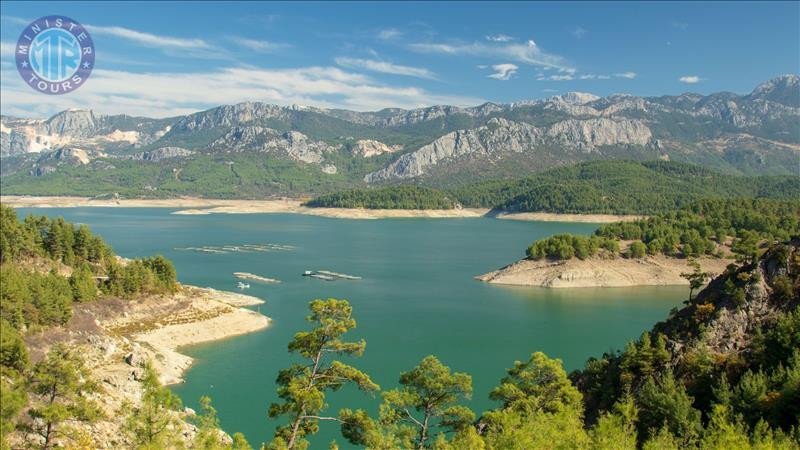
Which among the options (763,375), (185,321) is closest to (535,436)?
(763,375)

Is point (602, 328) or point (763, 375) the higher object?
point (763, 375)

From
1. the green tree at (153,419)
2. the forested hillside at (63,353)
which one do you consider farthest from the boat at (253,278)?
the green tree at (153,419)

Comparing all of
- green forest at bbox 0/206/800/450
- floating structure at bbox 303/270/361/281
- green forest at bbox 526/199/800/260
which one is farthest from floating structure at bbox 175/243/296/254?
green forest at bbox 0/206/800/450

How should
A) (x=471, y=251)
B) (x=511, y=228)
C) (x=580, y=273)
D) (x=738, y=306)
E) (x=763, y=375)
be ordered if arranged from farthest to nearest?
(x=511, y=228) < (x=471, y=251) < (x=580, y=273) < (x=738, y=306) < (x=763, y=375)

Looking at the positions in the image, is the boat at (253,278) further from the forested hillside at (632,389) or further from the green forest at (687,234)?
the forested hillside at (632,389)

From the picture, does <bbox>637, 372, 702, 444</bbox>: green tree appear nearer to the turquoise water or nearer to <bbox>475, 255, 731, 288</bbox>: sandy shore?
→ the turquoise water

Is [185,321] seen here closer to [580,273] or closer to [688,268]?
[580,273]

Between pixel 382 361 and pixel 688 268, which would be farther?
pixel 688 268

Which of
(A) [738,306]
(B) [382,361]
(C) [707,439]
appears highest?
(A) [738,306]
